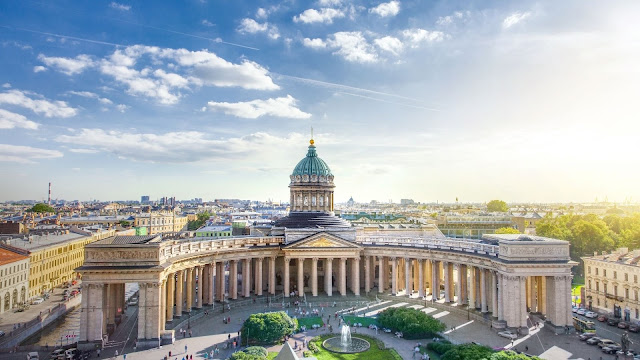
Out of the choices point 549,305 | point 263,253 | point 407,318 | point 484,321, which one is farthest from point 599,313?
point 263,253

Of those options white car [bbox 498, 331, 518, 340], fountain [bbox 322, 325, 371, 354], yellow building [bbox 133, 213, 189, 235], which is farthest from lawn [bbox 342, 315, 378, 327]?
yellow building [bbox 133, 213, 189, 235]

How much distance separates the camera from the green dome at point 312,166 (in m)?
83.5

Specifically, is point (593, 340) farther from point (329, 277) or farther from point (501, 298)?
point (329, 277)

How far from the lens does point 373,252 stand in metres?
70.6

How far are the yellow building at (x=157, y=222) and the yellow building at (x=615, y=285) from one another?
126693mm

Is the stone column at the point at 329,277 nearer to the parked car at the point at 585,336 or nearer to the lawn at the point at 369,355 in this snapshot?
the lawn at the point at 369,355

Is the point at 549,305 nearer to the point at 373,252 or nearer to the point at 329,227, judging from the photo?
the point at 373,252

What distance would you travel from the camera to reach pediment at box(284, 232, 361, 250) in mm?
67812

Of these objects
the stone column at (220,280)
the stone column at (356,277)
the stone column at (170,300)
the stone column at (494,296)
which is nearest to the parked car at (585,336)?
the stone column at (494,296)

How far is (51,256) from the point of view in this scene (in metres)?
80.0

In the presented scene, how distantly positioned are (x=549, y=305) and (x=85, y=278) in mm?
53269

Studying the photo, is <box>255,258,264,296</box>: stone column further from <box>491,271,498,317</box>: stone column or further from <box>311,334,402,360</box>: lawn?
<box>491,271,498,317</box>: stone column

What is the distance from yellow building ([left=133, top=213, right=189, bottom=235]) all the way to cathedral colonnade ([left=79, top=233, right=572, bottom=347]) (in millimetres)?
90892

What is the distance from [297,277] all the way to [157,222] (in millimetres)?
101010
